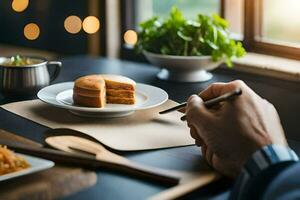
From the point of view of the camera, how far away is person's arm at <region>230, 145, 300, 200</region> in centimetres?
94

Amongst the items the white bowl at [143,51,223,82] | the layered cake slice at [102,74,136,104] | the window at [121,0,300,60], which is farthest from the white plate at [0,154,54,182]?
the window at [121,0,300,60]

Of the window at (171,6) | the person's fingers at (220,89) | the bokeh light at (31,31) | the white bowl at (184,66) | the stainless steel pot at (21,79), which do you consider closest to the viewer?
the person's fingers at (220,89)

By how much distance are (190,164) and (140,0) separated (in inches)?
60.0

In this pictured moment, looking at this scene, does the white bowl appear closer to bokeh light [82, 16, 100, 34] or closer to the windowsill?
the windowsill

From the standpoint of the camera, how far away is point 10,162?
106cm

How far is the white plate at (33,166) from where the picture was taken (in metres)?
1.03

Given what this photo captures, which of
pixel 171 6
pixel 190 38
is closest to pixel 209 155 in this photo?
pixel 190 38

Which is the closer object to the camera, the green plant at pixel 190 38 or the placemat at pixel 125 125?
the placemat at pixel 125 125

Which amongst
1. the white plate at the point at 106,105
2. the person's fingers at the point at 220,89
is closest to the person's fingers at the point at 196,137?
the person's fingers at the point at 220,89

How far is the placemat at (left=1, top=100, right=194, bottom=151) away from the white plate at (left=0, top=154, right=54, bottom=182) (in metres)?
0.19

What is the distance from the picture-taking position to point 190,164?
1.18m

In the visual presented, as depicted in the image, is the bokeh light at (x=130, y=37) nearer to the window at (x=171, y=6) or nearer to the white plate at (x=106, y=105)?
the window at (x=171, y=6)

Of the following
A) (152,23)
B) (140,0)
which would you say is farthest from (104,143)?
(140,0)

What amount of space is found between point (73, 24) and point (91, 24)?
0.43 feet
